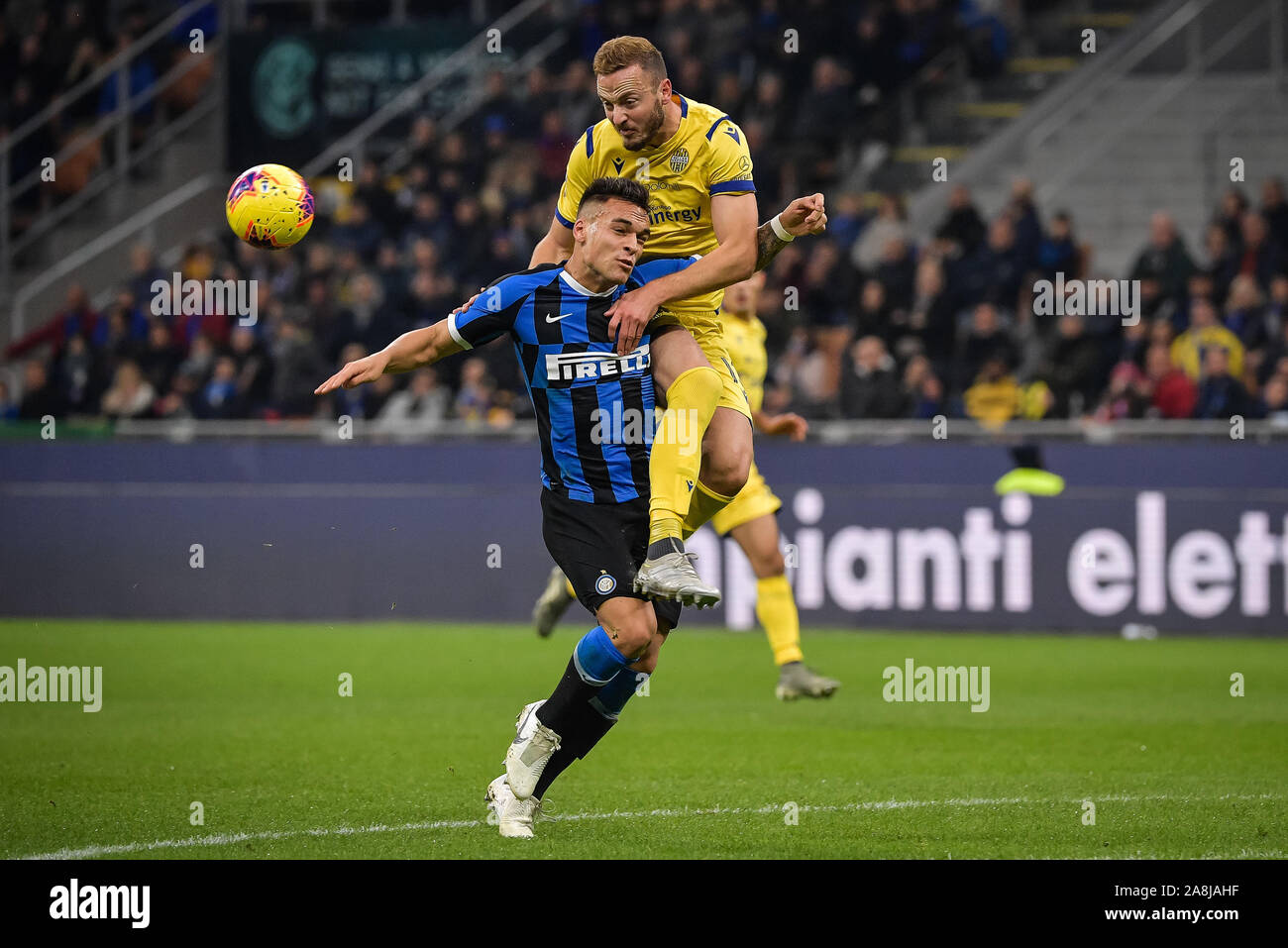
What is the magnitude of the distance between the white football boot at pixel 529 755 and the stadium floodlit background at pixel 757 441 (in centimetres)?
29

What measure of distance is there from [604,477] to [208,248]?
13782 mm

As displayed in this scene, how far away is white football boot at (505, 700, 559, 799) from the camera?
256 inches

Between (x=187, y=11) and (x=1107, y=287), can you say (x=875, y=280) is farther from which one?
(x=187, y=11)

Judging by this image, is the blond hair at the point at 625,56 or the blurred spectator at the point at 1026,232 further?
the blurred spectator at the point at 1026,232

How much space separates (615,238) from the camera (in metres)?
6.68

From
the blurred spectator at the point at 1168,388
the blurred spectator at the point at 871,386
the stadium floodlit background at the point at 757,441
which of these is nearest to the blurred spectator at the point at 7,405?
the stadium floodlit background at the point at 757,441

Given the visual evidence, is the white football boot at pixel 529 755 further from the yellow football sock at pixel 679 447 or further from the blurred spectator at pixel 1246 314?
the blurred spectator at pixel 1246 314

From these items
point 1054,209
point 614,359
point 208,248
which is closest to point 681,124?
point 614,359

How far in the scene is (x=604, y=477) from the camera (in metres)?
6.77

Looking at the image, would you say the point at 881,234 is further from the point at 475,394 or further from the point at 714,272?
the point at 714,272

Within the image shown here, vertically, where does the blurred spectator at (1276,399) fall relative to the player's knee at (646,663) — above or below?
above

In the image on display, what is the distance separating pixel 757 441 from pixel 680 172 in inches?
295

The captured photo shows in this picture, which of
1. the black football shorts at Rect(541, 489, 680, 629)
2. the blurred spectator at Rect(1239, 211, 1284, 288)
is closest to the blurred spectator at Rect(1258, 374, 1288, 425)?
the blurred spectator at Rect(1239, 211, 1284, 288)

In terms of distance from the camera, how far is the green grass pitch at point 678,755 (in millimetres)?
6344
